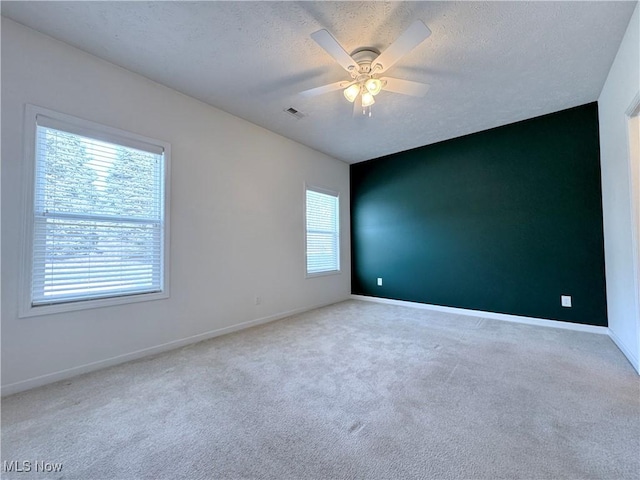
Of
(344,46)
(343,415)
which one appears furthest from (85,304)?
(344,46)

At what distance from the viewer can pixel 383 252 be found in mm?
4875

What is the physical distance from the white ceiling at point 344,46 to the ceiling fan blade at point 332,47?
233 mm

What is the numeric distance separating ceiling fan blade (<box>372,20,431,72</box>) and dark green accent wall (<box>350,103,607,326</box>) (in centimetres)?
262

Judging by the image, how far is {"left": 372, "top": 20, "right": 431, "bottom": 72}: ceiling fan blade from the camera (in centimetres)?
163

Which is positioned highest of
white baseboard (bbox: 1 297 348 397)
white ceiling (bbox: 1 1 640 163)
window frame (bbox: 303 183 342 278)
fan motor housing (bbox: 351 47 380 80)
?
white ceiling (bbox: 1 1 640 163)

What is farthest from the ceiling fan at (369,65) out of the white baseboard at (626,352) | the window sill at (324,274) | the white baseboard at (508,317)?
the white baseboard at (508,317)

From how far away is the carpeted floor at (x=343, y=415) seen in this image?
4.22 ft

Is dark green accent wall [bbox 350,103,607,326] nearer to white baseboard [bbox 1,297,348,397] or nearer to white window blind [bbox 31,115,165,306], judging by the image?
white baseboard [bbox 1,297,348,397]

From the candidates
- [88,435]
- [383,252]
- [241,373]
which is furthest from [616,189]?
[88,435]

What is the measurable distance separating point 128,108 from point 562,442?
3.97m

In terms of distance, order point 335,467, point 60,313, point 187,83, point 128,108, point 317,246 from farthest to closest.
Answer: point 317,246
point 187,83
point 128,108
point 60,313
point 335,467

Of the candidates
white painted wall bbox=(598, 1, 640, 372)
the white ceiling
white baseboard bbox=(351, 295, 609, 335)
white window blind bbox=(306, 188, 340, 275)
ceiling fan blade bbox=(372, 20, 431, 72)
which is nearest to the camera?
ceiling fan blade bbox=(372, 20, 431, 72)

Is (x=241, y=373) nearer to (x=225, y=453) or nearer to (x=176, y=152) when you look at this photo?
(x=225, y=453)

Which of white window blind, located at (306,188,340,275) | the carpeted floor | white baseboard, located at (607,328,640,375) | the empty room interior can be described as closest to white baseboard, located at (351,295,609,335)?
the empty room interior
